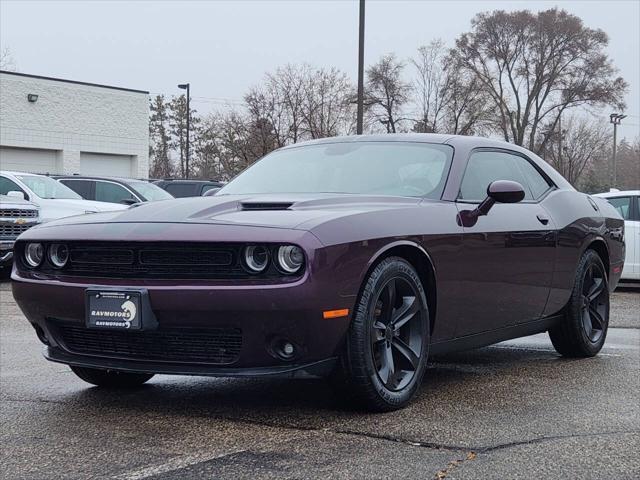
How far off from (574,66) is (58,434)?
47.3m

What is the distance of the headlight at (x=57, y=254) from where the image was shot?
430 centimetres

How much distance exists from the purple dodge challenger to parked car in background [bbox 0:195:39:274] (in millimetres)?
7841

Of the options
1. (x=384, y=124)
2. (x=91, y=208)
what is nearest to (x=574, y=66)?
(x=384, y=124)

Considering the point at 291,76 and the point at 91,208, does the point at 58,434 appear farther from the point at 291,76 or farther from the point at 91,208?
the point at 291,76

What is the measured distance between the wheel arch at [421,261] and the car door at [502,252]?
0.25 metres

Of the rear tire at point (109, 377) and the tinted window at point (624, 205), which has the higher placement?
the tinted window at point (624, 205)

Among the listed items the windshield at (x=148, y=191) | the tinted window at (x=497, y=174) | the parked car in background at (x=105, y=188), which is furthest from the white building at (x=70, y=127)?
the tinted window at (x=497, y=174)

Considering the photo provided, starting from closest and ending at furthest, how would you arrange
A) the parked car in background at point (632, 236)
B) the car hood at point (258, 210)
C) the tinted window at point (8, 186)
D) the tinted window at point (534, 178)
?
the car hood at point (258, 210) < the tinted window at point (534, 178) < the parked car in background at point (632, 236) < the tinted window at point (8, 186)

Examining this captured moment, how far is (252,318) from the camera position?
3.79 metres

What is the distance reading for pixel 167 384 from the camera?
5105mm

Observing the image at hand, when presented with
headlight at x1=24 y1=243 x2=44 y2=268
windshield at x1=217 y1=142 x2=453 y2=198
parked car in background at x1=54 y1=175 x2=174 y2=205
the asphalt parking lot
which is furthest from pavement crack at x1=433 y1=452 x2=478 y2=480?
parked car in background at x1=54 y1=175 x2=174 y2=205

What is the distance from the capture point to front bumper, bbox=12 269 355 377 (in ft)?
12.3

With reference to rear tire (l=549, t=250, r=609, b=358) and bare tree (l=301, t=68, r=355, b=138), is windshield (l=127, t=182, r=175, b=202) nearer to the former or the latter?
rear tire (l=549, t=250, r=609, b=358)

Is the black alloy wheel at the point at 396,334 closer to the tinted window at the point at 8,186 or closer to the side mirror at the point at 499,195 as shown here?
the side mirror at the point at 499,195
